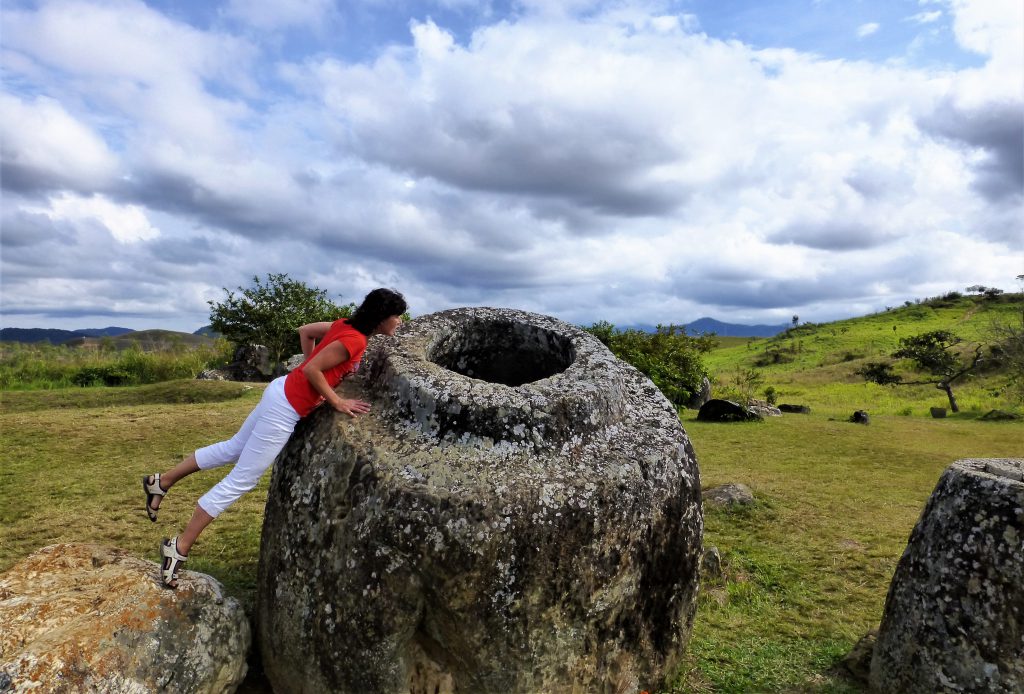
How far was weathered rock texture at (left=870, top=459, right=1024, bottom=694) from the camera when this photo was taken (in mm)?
5047

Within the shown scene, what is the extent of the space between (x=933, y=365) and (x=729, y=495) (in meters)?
31.6

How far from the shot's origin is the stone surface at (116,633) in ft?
14.4

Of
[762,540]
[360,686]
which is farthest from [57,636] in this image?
[762,540]

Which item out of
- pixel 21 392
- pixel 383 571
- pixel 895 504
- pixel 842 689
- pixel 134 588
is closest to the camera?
pixel 383 571

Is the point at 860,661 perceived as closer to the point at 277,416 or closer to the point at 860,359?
the point at 277,416

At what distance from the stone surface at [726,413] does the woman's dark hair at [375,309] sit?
61.4 feet

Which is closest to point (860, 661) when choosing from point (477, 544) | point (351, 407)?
point (477, 544)

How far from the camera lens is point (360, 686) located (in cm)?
473

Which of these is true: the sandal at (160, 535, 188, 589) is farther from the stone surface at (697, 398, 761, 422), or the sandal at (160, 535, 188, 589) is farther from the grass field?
the stone surface at (697, 398, 761, 422)

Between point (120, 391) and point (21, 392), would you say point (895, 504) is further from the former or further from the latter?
point (21, 392)

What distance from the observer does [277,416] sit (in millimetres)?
5320

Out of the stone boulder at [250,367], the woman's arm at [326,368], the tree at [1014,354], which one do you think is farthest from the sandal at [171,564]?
the tree at [1014,354]

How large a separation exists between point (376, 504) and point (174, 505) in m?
6.87

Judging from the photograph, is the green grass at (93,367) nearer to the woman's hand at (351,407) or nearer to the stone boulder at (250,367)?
the stone boulder at (250,367)
